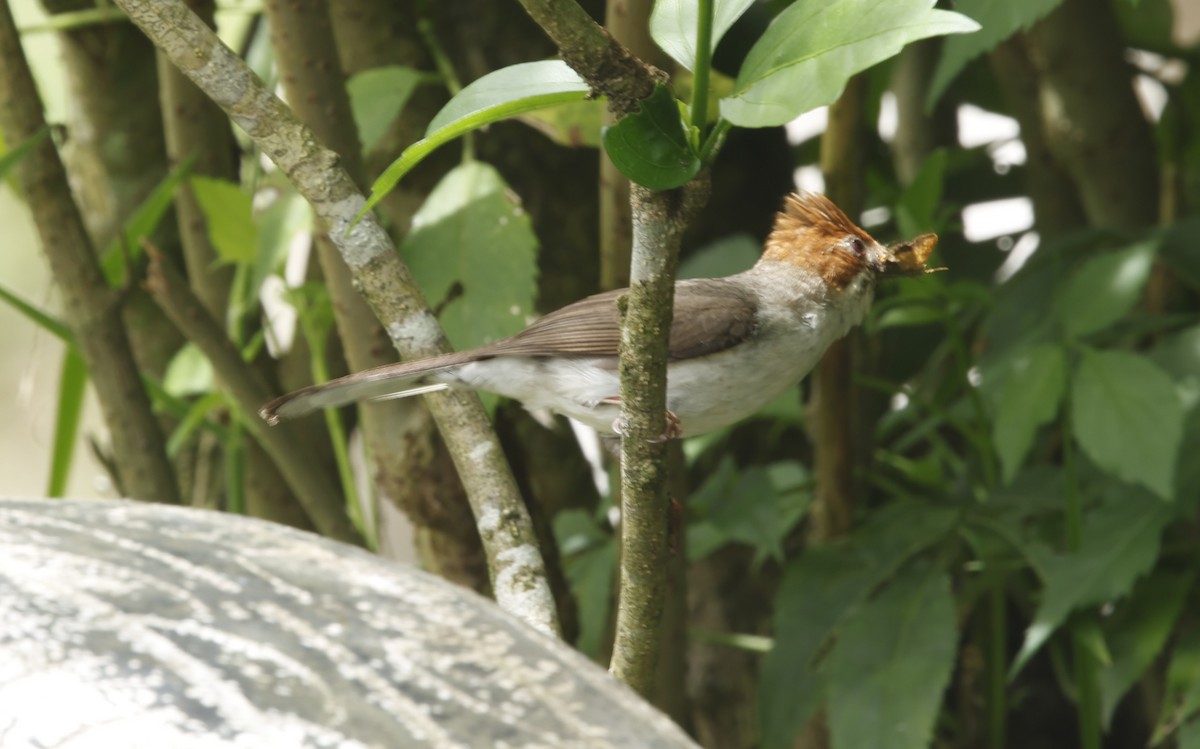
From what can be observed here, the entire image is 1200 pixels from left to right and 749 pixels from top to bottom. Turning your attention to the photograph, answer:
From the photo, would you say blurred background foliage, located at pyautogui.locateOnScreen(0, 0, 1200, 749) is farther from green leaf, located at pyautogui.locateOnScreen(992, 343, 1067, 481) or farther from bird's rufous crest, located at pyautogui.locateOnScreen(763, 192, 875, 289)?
bird's rufous crest, located at pyautogui.locateOnScreen(763, 192, 875, 289)

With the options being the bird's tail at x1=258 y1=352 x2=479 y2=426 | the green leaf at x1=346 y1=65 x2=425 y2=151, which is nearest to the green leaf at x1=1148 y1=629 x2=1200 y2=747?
the bird's tail at x1=258 y1=352 x2=479 y2=426

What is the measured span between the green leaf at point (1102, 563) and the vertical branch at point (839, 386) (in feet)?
1.27

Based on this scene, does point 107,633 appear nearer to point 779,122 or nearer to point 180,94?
point 779,122

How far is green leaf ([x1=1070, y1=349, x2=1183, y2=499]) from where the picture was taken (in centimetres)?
169

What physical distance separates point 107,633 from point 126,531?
179mm

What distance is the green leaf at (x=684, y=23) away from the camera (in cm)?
87

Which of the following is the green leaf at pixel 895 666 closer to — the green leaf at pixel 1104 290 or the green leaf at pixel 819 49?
the green leaf at pixel 1104 290

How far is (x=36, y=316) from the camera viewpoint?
6.36 feet

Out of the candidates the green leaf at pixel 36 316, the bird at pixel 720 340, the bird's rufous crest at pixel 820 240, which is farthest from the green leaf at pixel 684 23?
the green leaf at pixel 36 316

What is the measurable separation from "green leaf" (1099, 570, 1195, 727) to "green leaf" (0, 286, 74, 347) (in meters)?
1.59

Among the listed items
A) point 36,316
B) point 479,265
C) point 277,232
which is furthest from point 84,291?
point 479,265

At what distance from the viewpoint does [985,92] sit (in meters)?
2.97

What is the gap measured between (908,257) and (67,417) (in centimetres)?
136

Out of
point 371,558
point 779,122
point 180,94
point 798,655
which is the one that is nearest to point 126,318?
point 180,94
